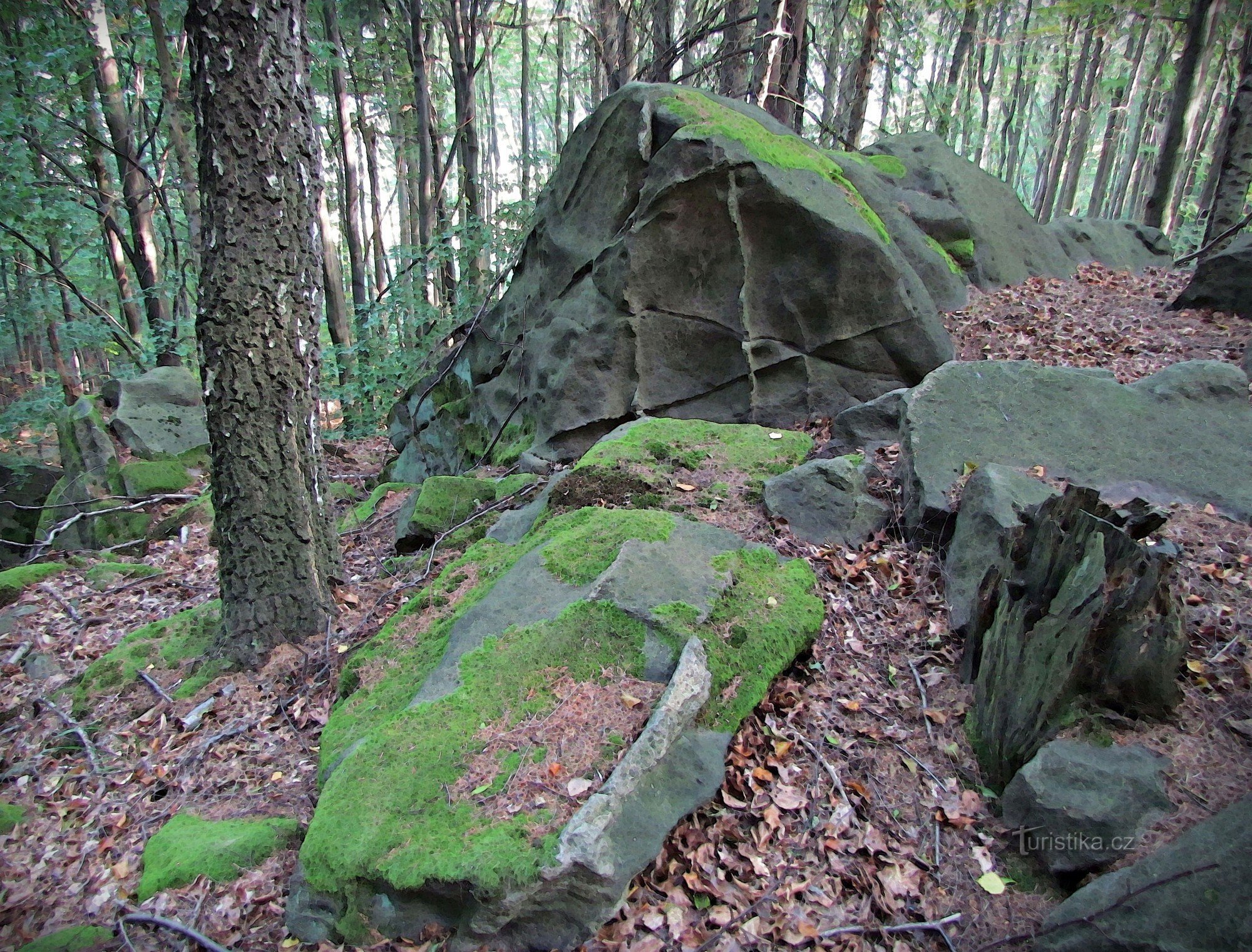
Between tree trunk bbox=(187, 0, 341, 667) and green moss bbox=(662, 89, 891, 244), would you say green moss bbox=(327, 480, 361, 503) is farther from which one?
green moss bbox=(662, 89, 891, 244)

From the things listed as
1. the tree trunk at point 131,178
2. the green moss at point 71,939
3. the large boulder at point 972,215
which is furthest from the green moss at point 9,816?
the tree trunk at point 131,178

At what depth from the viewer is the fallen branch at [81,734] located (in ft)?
13.7

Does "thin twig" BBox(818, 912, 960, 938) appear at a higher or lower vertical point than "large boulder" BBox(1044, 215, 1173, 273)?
lower

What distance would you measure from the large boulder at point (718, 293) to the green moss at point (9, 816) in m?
5.23

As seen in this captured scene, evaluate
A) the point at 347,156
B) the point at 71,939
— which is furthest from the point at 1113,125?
the point at 71,939

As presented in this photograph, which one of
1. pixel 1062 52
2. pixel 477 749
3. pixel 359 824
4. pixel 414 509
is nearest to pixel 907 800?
pixel 477 749

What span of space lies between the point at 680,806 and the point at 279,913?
1.85 metres

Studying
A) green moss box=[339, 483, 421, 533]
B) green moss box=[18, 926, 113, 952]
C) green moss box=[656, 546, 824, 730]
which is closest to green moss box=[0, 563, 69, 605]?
green moss box=[339, 483, 421, 533]

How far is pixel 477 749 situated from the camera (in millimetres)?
3330

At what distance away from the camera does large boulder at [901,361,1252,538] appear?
4961mm

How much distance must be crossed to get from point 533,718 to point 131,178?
17.1 meters

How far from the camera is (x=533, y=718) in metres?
3.46

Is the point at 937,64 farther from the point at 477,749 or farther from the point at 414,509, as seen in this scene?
the point at 477,749

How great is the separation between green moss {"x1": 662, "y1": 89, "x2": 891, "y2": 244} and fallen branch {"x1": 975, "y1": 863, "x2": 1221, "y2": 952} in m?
6.87
